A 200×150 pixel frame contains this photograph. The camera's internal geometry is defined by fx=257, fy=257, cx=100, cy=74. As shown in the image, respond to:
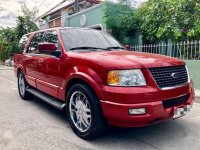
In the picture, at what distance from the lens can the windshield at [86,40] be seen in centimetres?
453

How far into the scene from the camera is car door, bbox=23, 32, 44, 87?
215 inches

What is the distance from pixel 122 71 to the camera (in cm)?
340

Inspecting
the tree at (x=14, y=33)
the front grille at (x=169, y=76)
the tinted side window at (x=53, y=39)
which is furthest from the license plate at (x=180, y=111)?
the tree at (x=14, y=33)

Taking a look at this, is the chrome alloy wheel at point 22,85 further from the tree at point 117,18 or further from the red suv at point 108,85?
the tree at point 117,18

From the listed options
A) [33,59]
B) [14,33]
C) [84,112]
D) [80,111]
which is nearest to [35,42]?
[33,59]

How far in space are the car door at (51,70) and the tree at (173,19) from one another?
491 cm

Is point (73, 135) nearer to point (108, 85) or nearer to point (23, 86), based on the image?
point (108, 85)

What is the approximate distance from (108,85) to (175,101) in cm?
101

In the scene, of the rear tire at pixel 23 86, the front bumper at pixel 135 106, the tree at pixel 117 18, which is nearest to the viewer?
the front bumper at pixel 135 106

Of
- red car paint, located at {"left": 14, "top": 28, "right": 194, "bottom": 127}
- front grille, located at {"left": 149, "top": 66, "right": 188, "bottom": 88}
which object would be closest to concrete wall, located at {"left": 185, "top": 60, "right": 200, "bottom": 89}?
red car paint, located at {"left": 14, "top": 28, "right": 194, "bottom": 127}

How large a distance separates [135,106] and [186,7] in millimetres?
6645

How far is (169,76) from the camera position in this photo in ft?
12.0

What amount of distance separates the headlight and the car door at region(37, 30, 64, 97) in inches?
48.4

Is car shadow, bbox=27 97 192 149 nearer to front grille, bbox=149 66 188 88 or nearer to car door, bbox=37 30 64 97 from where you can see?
car door, bbox=37 30 64 97
